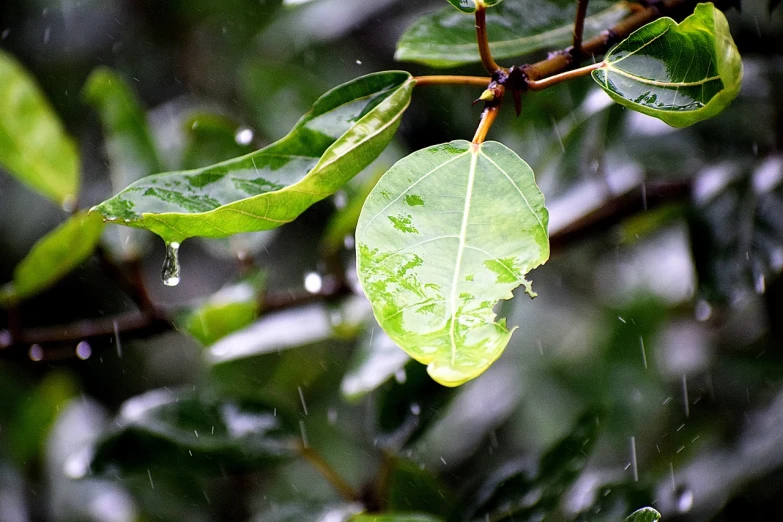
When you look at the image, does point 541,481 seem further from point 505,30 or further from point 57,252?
point 57,252

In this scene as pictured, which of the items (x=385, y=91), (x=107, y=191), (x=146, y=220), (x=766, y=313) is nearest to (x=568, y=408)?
(x=766, y=313)

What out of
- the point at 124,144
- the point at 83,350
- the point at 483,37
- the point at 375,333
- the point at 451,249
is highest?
the point at 483,37

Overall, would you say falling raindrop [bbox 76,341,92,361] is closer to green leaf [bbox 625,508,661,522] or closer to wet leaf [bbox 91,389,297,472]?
wet leaf [bbox 91,389,297,472]

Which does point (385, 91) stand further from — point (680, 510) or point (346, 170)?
point (680, 510)

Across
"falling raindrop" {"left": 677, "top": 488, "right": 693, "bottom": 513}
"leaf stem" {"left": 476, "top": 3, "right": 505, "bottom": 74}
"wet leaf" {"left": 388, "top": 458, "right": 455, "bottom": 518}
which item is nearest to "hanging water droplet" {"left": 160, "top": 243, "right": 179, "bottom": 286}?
"leaf stem" {"left": 476, "top": 3, "right": 505, "bottom": 74}

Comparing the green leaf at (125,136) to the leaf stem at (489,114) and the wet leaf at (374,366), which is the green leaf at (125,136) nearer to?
the wet leaf at (374,366)

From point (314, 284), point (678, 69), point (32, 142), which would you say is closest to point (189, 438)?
point (314, 284)
